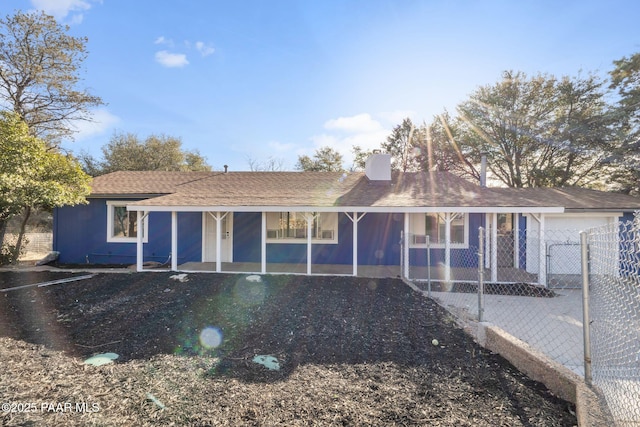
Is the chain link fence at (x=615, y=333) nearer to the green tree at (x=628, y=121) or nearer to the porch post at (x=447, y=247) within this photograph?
the porch post at (x=447, y=247)

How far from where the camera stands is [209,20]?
930 cm

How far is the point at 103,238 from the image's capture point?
1108cm

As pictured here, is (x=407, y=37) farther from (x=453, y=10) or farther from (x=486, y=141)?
(x=486, y=141)

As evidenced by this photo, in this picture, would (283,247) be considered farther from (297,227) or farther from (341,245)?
(341,245)

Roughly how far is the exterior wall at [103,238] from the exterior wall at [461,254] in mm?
7555

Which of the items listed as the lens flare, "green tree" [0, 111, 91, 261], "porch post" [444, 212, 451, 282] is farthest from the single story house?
the lens flare

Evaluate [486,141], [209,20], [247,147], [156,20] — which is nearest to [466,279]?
[209,20]

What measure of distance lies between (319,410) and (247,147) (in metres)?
29.9

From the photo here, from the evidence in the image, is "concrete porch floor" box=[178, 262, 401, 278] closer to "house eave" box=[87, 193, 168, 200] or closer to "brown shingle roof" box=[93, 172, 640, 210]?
"brown shingle roof" box=[93, 172, 640, 210]

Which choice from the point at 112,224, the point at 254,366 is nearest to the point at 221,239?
the point at 112,224

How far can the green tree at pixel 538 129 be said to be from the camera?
1650cm

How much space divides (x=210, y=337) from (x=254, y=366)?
1.24 m

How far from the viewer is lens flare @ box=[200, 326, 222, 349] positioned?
4176 mm

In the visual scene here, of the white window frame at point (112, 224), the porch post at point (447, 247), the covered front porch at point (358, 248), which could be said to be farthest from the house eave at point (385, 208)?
the white window frame at point (112, 224)
